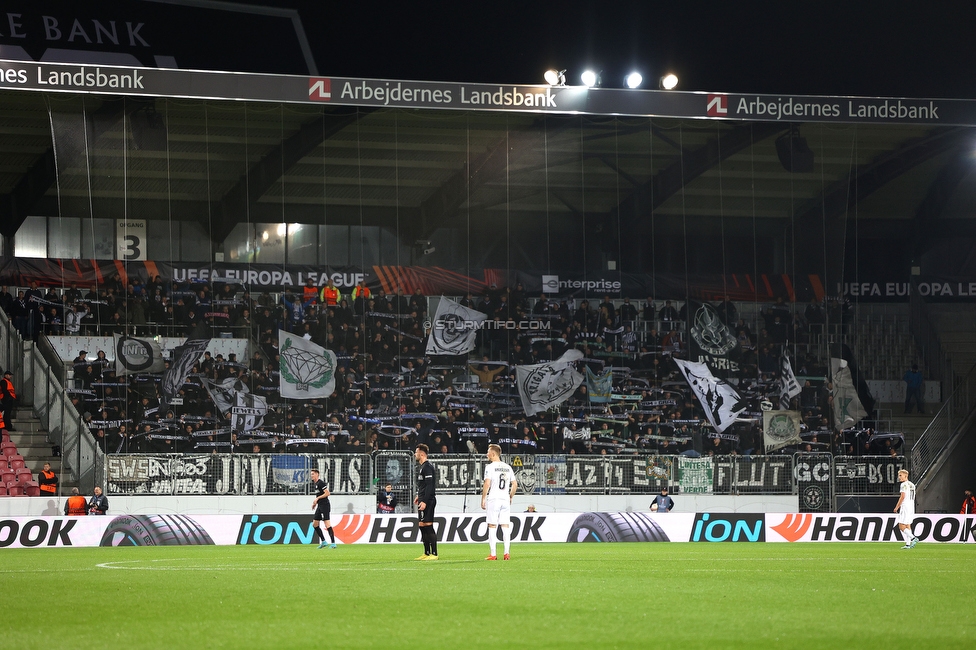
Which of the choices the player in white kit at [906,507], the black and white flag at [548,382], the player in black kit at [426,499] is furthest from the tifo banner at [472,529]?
the player in black kit at [426,499]

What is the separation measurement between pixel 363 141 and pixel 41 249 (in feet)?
36.3

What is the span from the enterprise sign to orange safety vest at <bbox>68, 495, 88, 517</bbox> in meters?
12.2

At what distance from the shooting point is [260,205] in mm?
38125

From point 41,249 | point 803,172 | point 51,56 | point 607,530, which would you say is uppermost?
point 51,56

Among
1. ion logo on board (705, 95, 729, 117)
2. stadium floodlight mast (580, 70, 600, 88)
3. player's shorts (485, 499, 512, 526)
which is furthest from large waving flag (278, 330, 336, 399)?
player's shorts (485, 499, 512, 526)

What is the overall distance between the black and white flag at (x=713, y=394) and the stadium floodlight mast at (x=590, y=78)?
9692 millimetres

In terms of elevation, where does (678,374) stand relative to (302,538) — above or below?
above

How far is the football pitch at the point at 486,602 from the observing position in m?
9.62

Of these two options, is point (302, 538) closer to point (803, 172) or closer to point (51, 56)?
point (51, 56)

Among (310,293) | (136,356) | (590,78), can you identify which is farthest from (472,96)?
(136,356)

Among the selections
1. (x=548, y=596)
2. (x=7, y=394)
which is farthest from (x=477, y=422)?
(x=548, y=596)

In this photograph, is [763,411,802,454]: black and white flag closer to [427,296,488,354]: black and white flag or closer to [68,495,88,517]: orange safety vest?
[427,296,488,354]: black and white flag

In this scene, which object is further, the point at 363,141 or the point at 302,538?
the point at 363,141

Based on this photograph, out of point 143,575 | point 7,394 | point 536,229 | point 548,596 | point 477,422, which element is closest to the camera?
point 548,596
